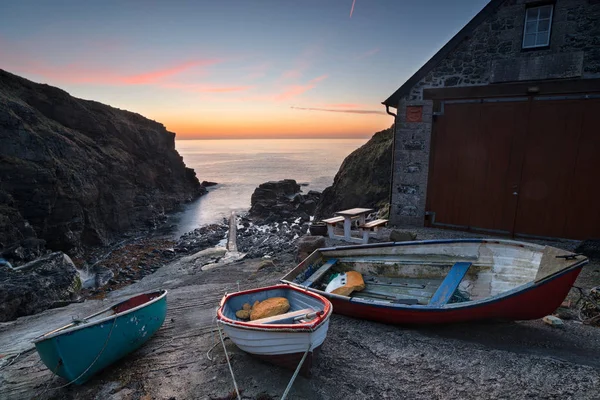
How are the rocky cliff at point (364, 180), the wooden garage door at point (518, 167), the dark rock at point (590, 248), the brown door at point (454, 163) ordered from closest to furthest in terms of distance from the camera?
the dark rock at point (590, 248) → the wooden garage door at point (518, 167) → the brown door at point (454, 163) → the rocky cliff at point (364, 180)

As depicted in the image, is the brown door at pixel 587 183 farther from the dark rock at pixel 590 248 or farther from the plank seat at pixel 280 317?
the plank seat at pixel 280 317

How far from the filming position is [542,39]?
862 centimetres

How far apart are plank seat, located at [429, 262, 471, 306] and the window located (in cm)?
647

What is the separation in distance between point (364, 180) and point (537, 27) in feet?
48.3

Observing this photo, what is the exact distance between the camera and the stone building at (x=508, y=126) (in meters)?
8.46

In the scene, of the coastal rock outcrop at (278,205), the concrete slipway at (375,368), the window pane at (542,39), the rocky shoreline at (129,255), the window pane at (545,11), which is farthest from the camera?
the coastal rock outcrop at (278,205)

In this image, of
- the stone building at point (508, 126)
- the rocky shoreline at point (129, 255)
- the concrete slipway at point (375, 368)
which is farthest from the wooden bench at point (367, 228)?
the rocky shoreline at point (129, 255)

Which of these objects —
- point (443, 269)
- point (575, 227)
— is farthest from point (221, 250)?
point (575, 227)

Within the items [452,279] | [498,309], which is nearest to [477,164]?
[452,279]

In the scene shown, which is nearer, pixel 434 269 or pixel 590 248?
pixel 434 269

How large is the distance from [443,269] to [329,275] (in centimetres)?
247

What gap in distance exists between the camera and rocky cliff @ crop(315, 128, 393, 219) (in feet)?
71.0

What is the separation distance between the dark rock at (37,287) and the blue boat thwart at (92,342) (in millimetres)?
7539

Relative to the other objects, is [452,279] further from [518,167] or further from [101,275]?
[101,275]
